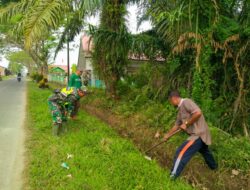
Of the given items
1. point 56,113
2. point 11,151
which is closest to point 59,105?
point 56,113

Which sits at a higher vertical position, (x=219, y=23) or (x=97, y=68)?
(x=219, y=23)

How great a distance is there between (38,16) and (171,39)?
3.39m

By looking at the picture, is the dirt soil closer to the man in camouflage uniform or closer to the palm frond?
the man in camouflage uniform

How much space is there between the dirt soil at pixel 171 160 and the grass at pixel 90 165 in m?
0.32

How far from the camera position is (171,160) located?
480cm

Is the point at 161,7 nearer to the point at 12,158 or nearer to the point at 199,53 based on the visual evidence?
the point at 199,53

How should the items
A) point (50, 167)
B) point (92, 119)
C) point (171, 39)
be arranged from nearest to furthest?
point (50, 167) < point (171, 39) < point (92, 119)

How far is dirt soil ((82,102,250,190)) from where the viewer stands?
3.91 m

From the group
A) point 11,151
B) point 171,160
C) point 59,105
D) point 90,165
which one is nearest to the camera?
point 90,165

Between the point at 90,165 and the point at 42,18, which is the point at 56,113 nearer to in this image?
the point at 90,165

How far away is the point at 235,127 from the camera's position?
567cm

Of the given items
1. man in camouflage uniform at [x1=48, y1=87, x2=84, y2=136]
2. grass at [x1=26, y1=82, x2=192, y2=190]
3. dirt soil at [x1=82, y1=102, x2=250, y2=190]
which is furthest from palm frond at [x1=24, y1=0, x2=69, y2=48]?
dirt soil at [x1=82, y1=102, x2=250, y2=190]

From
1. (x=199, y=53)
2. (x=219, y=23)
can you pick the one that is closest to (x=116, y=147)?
(x=199, y=53)

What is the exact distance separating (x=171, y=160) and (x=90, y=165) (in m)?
1.53
